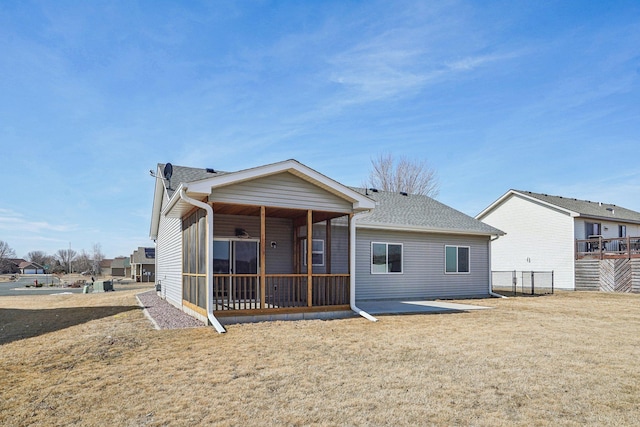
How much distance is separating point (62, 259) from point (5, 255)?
1062 cm

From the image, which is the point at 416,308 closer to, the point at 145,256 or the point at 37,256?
the point at 145,256

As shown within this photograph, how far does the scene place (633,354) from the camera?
250 inches

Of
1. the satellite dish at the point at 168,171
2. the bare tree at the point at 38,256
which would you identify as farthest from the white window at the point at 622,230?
the bare tree at the point at 38,256

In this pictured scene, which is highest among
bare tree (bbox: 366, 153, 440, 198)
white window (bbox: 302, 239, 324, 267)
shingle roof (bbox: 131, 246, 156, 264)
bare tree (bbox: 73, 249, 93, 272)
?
bare tree (bbox: 366, 153, 440, 198)

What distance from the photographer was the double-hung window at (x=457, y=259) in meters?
15.6

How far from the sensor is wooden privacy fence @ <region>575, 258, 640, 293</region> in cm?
1980

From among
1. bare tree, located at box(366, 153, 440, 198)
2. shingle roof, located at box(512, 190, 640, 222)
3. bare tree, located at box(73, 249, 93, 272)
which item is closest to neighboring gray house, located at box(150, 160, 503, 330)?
shingle roof, located at box(512, 190, 640, 222)

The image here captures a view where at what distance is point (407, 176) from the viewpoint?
1296 inches

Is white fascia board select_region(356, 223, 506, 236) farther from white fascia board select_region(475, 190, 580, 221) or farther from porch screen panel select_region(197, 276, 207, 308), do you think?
white fascia board select_region(475, 190, 580, 221)

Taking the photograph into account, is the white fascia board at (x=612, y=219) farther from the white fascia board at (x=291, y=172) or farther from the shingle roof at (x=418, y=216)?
the white fascia board at (x=291, y=172)

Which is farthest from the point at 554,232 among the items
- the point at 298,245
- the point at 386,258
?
the point at 298,245

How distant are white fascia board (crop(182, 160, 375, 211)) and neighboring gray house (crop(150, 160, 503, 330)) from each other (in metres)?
0.02

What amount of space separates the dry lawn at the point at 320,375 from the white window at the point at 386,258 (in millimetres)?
5220

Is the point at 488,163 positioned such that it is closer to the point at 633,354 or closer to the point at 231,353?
the point at 633,354
